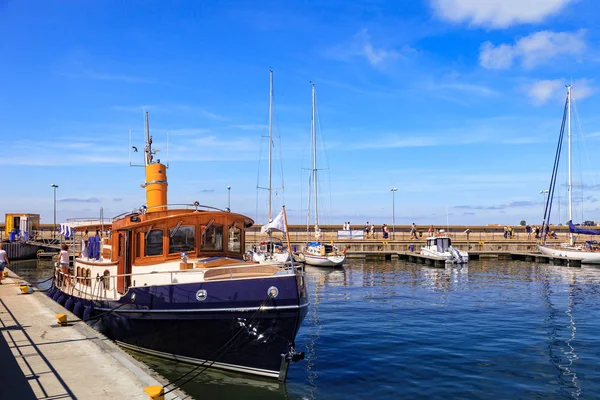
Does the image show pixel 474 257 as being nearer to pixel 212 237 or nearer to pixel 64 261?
pixel 64 261

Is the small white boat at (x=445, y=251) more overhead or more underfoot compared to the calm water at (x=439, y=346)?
more overhead

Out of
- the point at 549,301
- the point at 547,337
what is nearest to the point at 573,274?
the point at 549,301

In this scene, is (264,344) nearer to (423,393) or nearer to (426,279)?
(423,393)

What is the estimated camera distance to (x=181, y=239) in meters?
14.8

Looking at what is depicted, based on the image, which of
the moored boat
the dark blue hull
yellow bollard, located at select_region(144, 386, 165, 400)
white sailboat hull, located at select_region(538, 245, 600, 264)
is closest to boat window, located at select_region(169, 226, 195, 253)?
the moored boat

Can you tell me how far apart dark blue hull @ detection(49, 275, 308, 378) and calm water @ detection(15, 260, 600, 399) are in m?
0.59

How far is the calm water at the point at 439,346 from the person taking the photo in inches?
486

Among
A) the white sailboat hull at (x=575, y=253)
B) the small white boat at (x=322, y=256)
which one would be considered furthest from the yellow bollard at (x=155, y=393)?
the white sailboat hull at (x=575, y=253)

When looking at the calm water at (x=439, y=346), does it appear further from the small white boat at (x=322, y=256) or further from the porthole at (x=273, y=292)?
the small white boat at (x=322, y=256)

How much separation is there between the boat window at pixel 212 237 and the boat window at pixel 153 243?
127 cm

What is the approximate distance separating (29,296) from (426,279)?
25501 mm

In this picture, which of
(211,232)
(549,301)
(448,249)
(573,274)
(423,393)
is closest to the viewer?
(423,393)

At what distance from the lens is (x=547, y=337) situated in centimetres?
1744

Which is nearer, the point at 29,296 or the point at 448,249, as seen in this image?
the point at 29,296
